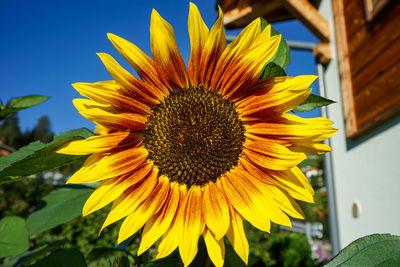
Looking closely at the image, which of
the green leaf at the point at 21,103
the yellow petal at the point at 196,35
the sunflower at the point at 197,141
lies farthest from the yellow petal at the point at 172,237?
the green leaf at the point at 21,103

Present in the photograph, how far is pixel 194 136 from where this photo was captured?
0.61 meters

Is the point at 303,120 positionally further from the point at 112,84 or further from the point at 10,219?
the point at 10,219

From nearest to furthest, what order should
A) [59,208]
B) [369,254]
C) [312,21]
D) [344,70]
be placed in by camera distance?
[369,254] < [59,208] < [344,70] < [312,21]

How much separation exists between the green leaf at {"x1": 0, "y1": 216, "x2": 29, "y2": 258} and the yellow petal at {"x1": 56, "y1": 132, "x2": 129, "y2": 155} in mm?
379

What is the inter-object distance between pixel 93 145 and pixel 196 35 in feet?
0.67

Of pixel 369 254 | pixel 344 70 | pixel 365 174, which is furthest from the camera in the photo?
pixel 344 70

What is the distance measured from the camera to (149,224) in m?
0.51

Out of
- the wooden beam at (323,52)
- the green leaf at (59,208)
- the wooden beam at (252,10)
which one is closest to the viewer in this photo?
the green leaf at (59,208)

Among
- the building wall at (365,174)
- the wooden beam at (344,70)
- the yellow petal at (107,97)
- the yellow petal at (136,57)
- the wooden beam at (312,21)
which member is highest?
the wooden beam at (312,21)

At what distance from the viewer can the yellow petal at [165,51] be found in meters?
0.50

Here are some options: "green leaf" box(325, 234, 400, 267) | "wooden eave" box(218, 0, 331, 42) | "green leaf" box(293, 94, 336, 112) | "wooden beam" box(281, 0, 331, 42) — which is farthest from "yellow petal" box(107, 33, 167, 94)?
"wooden beam" box(281, 0, 331, 42)

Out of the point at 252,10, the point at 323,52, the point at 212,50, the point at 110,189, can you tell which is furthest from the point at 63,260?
the point at 323,52

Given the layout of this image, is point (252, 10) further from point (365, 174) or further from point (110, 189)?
point (110, 189)

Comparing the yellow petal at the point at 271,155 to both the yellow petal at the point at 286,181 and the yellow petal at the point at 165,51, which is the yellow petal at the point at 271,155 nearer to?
the yellow petal at the point at 286,181
